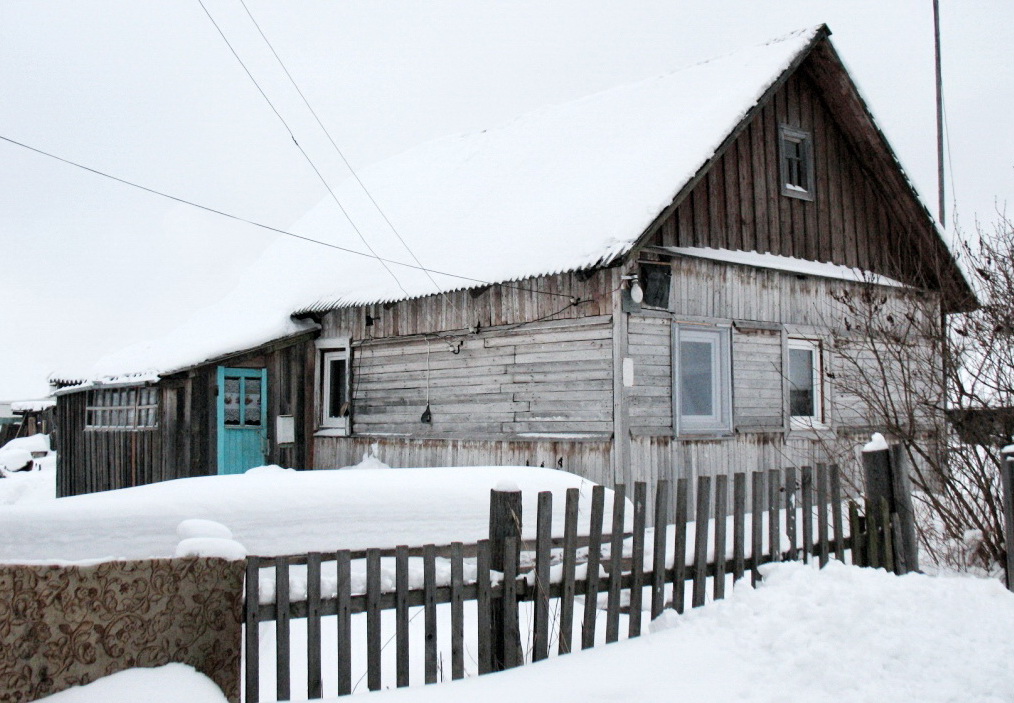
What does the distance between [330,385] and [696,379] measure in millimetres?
6601

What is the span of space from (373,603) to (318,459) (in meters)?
11.4

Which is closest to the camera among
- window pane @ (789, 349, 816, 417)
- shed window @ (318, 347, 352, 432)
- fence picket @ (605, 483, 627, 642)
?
fence picket @ (605, 483, 627, 642)

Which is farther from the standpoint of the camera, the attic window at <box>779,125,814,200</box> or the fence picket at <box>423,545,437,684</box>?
the attic window at <box>779,125,814,200</box>

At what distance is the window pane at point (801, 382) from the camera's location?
12688 mm

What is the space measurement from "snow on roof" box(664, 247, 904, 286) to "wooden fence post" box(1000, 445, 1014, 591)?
463 cm

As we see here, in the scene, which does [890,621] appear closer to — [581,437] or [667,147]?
[581,437]

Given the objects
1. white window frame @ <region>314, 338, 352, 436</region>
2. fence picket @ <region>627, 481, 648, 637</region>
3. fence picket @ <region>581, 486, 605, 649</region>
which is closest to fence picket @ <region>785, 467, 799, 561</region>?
fence picket @ <region>627, 481, 648, 637</region>

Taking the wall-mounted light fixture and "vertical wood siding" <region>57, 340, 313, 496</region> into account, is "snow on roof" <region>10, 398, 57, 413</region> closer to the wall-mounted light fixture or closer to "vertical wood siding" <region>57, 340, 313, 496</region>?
"vertical wood siding" <region>57, 340, 313, 496</region>

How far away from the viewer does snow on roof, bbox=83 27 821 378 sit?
10.8 metres

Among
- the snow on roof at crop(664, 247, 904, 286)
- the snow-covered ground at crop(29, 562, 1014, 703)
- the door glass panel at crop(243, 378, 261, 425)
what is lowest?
the snow-covered ground at crop(29, 562, 1014, 703)

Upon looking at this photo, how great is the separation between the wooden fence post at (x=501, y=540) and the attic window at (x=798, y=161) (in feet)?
31.7

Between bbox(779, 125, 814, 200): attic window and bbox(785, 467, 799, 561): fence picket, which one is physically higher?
bbox(779, 125, 814, 200): attic window

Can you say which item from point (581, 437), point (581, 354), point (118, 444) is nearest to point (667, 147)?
point (581, 354)

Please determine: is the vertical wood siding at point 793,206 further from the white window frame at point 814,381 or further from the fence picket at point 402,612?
the fence picket at point 402,612
